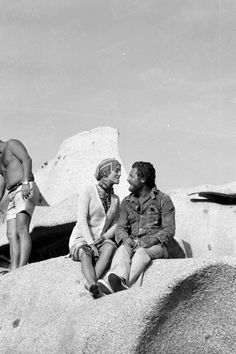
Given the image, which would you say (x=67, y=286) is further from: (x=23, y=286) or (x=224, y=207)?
(x=224, y=207)

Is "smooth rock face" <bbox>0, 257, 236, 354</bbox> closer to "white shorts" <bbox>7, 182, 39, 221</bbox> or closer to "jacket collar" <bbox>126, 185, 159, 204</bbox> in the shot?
"jacket collar" <bbox>126, 185, 159, 204</bbox>

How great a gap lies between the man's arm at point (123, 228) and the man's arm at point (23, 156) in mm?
1432

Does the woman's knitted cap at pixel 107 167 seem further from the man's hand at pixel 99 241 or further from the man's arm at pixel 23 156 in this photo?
the man's arm at pixel 23 156

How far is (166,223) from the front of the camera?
8219 millimetres

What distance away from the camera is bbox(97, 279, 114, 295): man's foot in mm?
7520

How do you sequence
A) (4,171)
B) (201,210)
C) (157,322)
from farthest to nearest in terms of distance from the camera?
(201,210) < (4,171) < (157,322)

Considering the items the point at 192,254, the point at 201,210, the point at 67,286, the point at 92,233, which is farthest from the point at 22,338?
the point at 201,210

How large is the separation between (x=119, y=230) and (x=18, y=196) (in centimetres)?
165

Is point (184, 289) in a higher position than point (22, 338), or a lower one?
higher

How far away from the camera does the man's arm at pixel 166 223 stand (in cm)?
810

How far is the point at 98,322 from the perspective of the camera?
21.6ft

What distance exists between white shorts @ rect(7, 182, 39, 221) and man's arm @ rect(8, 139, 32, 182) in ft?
0.42

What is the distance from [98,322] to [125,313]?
0.23 metres

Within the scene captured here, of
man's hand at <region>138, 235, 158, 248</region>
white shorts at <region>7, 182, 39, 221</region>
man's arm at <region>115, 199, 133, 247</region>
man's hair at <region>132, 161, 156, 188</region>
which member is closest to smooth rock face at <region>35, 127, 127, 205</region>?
white shorts at <region>7, 182, 39, 221</region>
